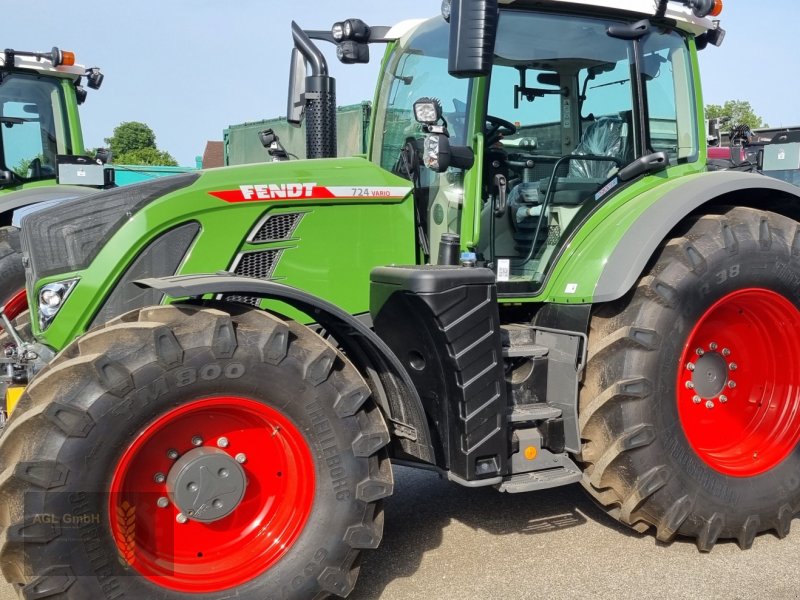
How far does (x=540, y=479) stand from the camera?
3.51m

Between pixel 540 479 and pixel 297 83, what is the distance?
2310mm

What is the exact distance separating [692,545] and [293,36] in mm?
3196

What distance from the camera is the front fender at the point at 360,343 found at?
9.45 ft

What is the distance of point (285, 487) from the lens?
312 centimetres

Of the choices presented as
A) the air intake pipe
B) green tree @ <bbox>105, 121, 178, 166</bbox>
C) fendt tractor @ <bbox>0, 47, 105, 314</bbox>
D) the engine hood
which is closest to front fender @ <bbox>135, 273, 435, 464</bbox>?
the air intake pipe

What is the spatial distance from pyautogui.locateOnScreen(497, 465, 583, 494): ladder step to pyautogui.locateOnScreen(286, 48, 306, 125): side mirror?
217 centimetres

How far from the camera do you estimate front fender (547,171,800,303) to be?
11.6 feet

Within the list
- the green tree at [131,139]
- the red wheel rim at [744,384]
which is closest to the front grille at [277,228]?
the red wheel rim at [744,384]

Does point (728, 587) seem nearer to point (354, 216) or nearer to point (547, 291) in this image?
point (547, 291)

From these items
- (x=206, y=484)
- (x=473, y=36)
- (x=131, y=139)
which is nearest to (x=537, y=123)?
(x=473, y=36)

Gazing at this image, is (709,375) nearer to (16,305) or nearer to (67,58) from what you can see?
(16,305)


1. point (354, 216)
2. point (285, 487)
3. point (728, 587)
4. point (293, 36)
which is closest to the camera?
point (285, 487)

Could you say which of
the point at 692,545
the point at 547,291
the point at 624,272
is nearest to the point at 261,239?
the point at 547,291

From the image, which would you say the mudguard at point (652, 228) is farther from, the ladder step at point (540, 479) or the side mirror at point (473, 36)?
the side mirror at point (473, 36)
